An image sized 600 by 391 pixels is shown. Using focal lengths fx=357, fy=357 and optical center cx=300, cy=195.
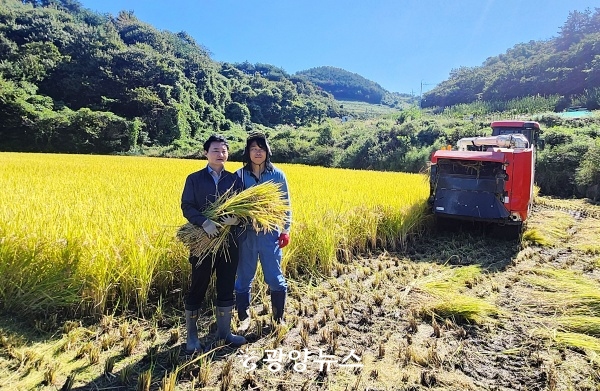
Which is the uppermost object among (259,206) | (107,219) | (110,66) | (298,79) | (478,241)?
(298,79)

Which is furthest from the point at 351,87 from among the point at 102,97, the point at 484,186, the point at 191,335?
the point at 191,335

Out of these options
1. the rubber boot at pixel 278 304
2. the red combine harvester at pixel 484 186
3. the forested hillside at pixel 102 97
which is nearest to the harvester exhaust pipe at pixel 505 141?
A: the red combine harvester at pixel 484 186

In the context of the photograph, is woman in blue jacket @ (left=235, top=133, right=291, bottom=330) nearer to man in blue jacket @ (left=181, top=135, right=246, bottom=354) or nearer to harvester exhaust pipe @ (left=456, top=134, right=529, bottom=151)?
man in blue jacket @ (left=181, top=135, right=246, bottom=354)

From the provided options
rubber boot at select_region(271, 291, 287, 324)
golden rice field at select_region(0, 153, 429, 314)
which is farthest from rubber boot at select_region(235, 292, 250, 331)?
golden rice field at select_region(0, 153, 429, 314)

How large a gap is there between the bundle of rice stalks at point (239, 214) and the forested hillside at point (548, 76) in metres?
33.0

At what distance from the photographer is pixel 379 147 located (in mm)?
21500

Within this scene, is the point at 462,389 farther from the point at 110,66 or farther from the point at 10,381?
the point at 110,66

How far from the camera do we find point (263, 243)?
2.72 m

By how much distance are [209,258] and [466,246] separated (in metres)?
4.43

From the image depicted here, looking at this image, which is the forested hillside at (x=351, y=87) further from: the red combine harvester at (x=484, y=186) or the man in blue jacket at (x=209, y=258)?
the man in blue jacket at (x=209, y=258)

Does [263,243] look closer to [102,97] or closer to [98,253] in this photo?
[98,253]

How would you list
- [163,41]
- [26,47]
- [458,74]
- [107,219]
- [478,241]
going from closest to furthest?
[107,219], [478,241], [26,47], [458,74], [163,41]

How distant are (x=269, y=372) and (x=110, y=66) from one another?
49.6m

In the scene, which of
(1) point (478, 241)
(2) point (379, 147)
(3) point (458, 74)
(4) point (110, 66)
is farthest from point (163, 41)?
(1) point (478, 241)
